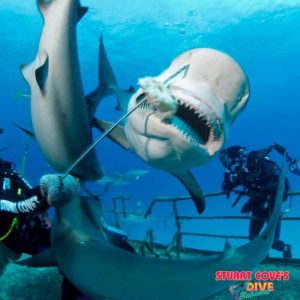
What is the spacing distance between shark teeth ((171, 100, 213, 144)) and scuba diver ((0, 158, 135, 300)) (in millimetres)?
1146

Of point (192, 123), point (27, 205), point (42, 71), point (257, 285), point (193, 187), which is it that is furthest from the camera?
A: point (193, 187)

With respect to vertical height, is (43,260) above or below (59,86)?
below

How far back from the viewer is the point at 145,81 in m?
2.09

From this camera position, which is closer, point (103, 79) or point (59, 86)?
point (59, 86)

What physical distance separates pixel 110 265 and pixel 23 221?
1555 millimetres

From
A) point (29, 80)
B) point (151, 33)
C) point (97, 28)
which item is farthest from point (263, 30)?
point (29, 80)

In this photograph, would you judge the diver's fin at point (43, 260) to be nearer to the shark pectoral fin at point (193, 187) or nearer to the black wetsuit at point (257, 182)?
the shark pectoral fin at point (193, 187)

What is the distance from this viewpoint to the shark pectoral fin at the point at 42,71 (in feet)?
12.2

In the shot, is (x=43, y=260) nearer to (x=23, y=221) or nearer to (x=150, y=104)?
(x=23, y=221)

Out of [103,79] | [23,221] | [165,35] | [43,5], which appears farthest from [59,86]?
[165,35]

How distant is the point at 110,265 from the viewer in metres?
2.16

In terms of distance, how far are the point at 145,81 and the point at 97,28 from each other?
31.8m

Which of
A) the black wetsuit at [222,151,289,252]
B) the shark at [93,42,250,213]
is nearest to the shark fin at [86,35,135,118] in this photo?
the shark at [93,42,250,213]

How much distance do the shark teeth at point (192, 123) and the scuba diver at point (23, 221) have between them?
115 centimetres
